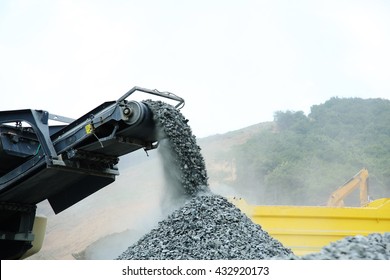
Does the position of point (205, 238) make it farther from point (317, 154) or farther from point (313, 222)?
point (317, 154)

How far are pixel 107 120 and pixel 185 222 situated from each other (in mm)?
1329

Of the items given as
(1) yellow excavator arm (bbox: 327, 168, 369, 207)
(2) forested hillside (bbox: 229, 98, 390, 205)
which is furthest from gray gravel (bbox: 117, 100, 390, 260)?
(2) forested hillside (bbox: 229, 98, 390, 205)

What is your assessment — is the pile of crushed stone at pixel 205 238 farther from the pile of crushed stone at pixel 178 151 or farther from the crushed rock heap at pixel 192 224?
the pile of crushed stone at pixel 178 151

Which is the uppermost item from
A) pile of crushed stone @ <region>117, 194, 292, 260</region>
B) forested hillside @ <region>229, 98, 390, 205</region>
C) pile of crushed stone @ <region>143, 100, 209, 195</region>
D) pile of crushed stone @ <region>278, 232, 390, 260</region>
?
pile of crushed stone @ <region>143, 100, 209, 195</region>

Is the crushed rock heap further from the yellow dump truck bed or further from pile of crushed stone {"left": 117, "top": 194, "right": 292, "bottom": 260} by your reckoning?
the yellow dump truck bed

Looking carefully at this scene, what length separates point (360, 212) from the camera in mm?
9023

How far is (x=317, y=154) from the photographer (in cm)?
2569

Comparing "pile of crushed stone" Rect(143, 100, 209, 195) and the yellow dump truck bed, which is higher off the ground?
"pile of crushed stone" Rect(143, 100, 209, 195)

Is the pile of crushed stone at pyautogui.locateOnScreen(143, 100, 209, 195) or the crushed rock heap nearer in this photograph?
the crushed rock heap

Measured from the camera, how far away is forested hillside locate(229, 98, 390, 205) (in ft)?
70.4

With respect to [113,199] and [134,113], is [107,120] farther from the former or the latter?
[113,199]

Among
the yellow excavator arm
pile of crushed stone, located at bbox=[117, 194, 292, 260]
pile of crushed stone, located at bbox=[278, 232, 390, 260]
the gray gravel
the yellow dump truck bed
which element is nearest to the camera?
pile of crushed stone, located at bbox=[278, 232, 390, 260]

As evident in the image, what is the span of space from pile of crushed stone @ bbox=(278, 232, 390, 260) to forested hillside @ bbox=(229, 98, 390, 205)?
1041 cm

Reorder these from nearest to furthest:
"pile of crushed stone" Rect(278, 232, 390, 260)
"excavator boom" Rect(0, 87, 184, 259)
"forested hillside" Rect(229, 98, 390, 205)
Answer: "pile of crushed stone" Rect(278, 232, 390, 260) < "excavator boom" Rect(0, 87, 184, 259) < "forested hillside" Rect(229, 98, 390, 205)
